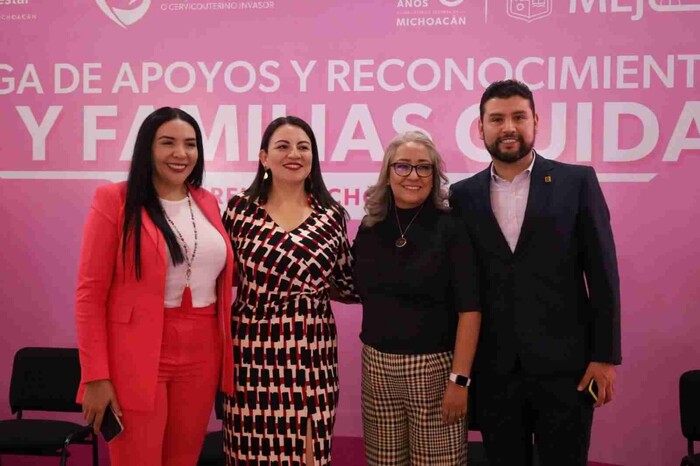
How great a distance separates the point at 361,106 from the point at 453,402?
1816mm

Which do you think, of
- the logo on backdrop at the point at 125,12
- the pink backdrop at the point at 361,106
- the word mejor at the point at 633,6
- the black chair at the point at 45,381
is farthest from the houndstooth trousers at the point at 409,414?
the logo on backdrop at the point at 125,12

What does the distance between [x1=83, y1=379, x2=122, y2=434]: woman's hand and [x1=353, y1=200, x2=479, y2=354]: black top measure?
92cm

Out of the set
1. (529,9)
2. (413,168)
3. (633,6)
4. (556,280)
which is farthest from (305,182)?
(633,6)

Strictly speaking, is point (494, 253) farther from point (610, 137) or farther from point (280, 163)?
point (610, 137)

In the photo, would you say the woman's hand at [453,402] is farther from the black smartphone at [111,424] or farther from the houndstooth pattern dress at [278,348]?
the black smartphone at [111,424]

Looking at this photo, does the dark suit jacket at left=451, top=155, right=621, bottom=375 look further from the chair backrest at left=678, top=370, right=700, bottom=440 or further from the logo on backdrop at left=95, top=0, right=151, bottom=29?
the logo on backdrop at left=95, top=0, right=151, bottom=29

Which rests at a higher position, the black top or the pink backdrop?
the pink backdrop

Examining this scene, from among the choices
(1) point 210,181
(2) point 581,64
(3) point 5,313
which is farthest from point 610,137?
(3) point 5,313

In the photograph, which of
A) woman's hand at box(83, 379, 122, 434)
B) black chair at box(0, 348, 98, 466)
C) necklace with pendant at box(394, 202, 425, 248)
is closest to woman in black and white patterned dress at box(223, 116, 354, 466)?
necklace with pendant at box(394, 202, 425, 248)

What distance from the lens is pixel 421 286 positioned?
241 centimetres

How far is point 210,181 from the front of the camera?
3.73 m

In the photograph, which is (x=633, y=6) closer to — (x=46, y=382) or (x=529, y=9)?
(x=529, y=9)

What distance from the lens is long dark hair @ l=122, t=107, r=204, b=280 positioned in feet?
7.36

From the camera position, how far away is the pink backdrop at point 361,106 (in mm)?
3461
